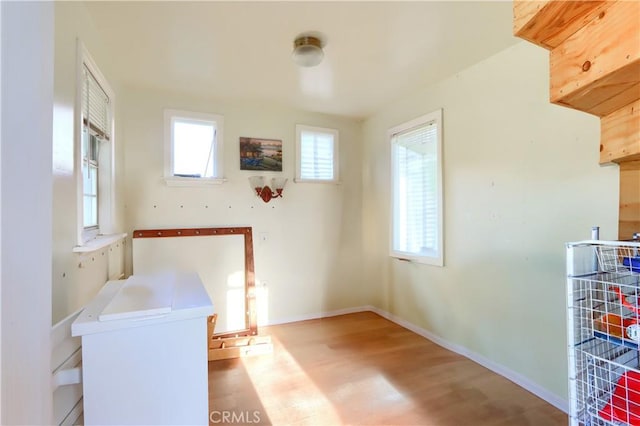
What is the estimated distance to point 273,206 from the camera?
3479mm

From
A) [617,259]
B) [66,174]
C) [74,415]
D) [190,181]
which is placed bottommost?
[74,415]

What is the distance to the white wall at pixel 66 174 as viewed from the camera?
1.30m

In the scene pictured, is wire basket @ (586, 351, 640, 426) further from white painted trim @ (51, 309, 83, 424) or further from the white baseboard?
white painted trim @ (51, 309, 83, 424)

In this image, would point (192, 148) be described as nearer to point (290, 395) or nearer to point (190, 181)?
point (190, 181)

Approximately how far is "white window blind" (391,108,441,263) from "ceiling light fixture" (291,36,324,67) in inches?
54.2

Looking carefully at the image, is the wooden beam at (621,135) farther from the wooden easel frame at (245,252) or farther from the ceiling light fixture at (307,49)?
the wooden easel frame at (245,252)

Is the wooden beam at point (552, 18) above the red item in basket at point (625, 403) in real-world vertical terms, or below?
above

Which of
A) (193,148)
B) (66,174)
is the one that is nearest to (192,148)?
(193,148)

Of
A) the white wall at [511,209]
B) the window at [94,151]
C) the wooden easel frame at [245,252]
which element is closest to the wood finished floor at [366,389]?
the white wall at [511,209]

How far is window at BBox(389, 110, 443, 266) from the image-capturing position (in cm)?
290

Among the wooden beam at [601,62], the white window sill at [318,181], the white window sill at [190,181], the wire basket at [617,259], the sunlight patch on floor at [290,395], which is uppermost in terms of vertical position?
the wooden beam at [601,62]

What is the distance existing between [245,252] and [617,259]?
2.88m

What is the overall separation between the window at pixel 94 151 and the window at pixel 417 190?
270 cm

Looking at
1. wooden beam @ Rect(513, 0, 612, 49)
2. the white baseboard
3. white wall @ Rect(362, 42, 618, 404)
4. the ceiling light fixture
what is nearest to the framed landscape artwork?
the ceiling light fixture
